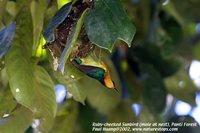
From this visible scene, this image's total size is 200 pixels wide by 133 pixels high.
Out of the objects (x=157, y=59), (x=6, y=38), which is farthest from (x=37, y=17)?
(x=157, y=59)

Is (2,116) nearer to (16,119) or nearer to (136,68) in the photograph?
(16,119)

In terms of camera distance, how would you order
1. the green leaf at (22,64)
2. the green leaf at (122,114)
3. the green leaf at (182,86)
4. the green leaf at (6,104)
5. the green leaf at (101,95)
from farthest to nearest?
the green leaf at (182,86) < the green leaf at (122,114) < the green leaf at (101,95) < the green leaf at (6,104) < the green leaf at (22,64)

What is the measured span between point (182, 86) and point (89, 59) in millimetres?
799

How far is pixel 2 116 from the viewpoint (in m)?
1.08

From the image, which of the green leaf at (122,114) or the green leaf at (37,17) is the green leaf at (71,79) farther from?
the green leaf at (122,114)

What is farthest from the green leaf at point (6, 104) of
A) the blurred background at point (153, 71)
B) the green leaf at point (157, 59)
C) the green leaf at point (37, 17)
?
the green leaf at point (157, 59)

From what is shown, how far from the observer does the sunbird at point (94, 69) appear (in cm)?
93

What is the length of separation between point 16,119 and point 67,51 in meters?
0.28

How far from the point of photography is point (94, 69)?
93 cm

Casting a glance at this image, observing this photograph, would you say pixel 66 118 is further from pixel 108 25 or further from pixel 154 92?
pixel 108 25

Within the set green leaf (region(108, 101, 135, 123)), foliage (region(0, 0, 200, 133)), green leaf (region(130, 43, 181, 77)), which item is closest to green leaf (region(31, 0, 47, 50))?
foliage (region(0, 0, 200, 133))

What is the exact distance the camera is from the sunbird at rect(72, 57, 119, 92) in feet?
3.05

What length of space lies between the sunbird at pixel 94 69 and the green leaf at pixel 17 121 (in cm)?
19

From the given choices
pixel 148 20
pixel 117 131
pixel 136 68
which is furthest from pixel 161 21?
pixel 117 131
